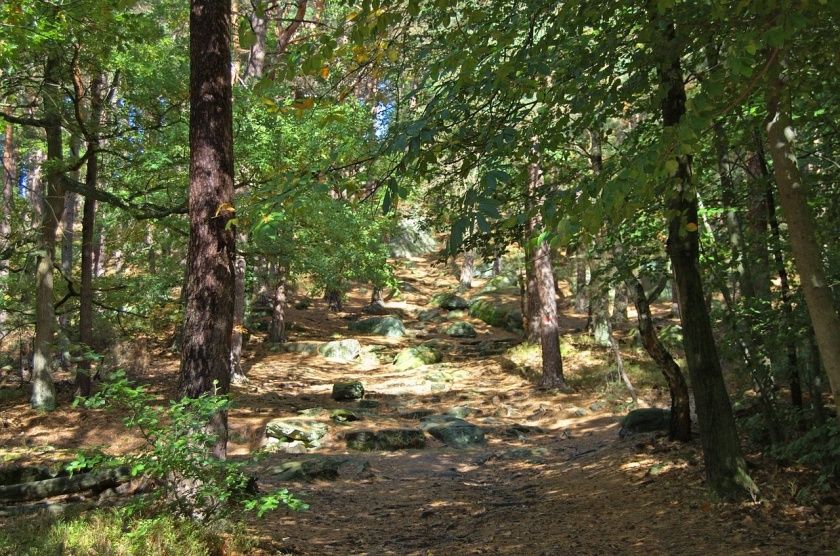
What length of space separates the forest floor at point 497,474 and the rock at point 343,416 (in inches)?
7.0

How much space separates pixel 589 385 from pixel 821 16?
12.8 metres

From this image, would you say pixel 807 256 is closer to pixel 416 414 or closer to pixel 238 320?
pixel 416 414

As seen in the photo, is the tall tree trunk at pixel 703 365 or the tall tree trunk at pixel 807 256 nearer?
the tall tree trunk at pixel 807 256

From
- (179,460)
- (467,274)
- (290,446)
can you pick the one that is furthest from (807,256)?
(467,274)

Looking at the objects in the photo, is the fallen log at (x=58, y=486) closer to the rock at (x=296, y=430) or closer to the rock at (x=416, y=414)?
the rock at (x=296, y=430)

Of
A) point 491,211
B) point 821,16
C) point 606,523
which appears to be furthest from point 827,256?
point 491,211

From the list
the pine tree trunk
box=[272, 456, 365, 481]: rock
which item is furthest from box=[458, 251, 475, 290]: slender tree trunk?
box=[272, 456, 365, 481]: rock

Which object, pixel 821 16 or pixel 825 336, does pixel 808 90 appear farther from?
pixel 825 336

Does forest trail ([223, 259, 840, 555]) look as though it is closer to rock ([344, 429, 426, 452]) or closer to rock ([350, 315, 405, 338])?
rock ([344, 429, 426, 452])

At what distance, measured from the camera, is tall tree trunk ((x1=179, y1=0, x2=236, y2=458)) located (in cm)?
594

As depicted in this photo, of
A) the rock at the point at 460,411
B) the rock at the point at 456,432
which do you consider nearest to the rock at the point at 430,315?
the rock at the point at 460,411

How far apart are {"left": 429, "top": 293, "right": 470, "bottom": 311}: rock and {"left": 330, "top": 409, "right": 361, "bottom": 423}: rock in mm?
18029

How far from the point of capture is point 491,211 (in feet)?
Answer: 8.93

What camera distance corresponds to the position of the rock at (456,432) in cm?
1226
